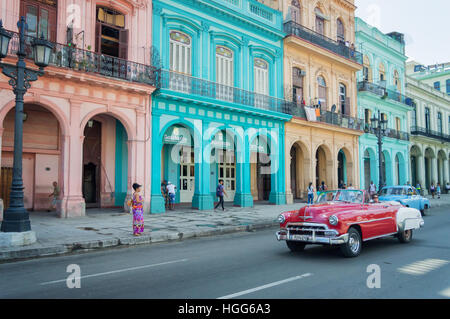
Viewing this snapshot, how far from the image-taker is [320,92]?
24.6m

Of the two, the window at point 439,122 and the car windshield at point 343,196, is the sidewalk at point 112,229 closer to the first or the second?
the car windshield at point 343,196

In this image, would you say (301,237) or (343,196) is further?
(343,196)

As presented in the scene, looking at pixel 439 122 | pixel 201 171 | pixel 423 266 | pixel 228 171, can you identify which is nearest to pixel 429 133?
pixel 439 122

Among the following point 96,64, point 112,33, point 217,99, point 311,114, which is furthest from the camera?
point 311,114

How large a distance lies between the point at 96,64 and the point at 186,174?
321 inches

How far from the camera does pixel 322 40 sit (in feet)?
79.1

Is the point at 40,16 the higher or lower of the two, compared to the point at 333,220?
higher

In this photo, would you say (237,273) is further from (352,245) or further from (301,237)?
(352,245)

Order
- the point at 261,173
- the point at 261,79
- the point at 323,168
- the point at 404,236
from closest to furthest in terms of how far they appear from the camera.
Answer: the point at 404,236, the point at 261,79, the point at 261,173, the point at 323,168

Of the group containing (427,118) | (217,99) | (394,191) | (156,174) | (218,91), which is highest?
(427,118)

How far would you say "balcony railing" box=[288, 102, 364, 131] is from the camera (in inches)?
865

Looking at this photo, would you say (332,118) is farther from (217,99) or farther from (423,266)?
(423,266)

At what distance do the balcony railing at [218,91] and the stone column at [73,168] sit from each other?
13.4 feet

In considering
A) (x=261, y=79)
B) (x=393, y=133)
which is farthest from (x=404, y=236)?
(x=393, y=133)
